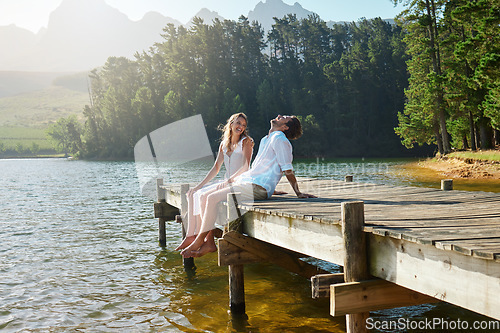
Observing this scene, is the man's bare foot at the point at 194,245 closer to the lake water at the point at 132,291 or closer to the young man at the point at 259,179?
the young man at the point at 259,179

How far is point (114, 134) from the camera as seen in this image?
98000mm

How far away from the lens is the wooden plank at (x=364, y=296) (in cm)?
407

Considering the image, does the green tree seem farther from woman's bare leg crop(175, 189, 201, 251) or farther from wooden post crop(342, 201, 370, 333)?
wooden post crop(342, 201, 370, 333)

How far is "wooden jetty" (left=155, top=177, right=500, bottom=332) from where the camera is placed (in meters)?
3.24

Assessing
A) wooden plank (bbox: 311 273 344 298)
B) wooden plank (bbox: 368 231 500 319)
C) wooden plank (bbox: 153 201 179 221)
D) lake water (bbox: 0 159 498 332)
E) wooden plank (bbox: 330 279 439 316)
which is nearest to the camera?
wooden plank (bbox: 368 231 500 319)

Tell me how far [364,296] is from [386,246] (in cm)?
60

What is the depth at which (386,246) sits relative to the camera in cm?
396

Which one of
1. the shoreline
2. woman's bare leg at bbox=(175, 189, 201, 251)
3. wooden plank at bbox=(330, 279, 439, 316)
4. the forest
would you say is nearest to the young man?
woman's bare leg at bbox=(175, 189, 201, 251)

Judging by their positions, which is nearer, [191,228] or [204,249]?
[204,249]

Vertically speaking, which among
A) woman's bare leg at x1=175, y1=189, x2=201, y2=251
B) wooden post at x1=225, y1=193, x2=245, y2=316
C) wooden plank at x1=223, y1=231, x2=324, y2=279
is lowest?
wooden post at x1=225, y1=193, x2=245, y2=316

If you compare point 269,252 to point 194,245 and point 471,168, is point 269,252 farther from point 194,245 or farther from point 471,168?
point 471,168

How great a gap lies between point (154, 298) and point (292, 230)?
3.78 meters

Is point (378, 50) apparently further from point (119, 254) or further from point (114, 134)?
point (119, 254)

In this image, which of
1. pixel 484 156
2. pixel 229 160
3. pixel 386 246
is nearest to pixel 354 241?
pixel 386 246
